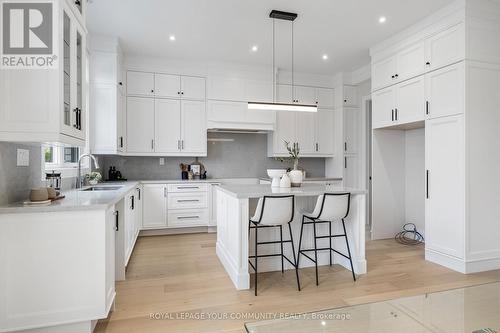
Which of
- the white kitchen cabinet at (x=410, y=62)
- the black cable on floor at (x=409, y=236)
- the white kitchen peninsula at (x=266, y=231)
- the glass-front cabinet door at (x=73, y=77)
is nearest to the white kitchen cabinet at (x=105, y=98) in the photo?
the glass-front cabinet door at (x=73, y=77)

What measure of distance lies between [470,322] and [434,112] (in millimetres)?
2565

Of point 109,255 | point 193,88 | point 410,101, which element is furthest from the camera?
point 193,88

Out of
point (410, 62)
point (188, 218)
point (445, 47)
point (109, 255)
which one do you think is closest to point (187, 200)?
point (188, 218)

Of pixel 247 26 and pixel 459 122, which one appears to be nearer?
pixel 459 122

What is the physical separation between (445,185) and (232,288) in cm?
263

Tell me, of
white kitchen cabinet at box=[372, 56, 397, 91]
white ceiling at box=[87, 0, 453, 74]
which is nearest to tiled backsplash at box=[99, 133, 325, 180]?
white ceiling at box=[87, 0, 453, 74]

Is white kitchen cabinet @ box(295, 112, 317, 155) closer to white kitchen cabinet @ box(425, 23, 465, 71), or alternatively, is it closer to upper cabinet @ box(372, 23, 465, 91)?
upper cabinet @ box(372, 23, 465, 91)

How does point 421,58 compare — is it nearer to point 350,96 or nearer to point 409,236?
point 350,96

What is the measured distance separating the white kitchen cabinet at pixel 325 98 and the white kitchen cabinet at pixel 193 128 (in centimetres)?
224

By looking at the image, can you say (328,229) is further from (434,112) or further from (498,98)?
(498,98)

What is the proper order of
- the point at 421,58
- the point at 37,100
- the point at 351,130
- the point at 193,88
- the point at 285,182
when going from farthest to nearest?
1. the point at 351,130
2. the point at 193,88
3. the point at 421,58
4. the point at 285,182
5. the point at 37,100

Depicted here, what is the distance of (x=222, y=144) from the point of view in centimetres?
550

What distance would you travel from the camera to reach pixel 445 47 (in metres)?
3.27

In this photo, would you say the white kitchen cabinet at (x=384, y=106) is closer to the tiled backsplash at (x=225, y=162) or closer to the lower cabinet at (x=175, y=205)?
the tiled backsplash at (x=225, y=162)
